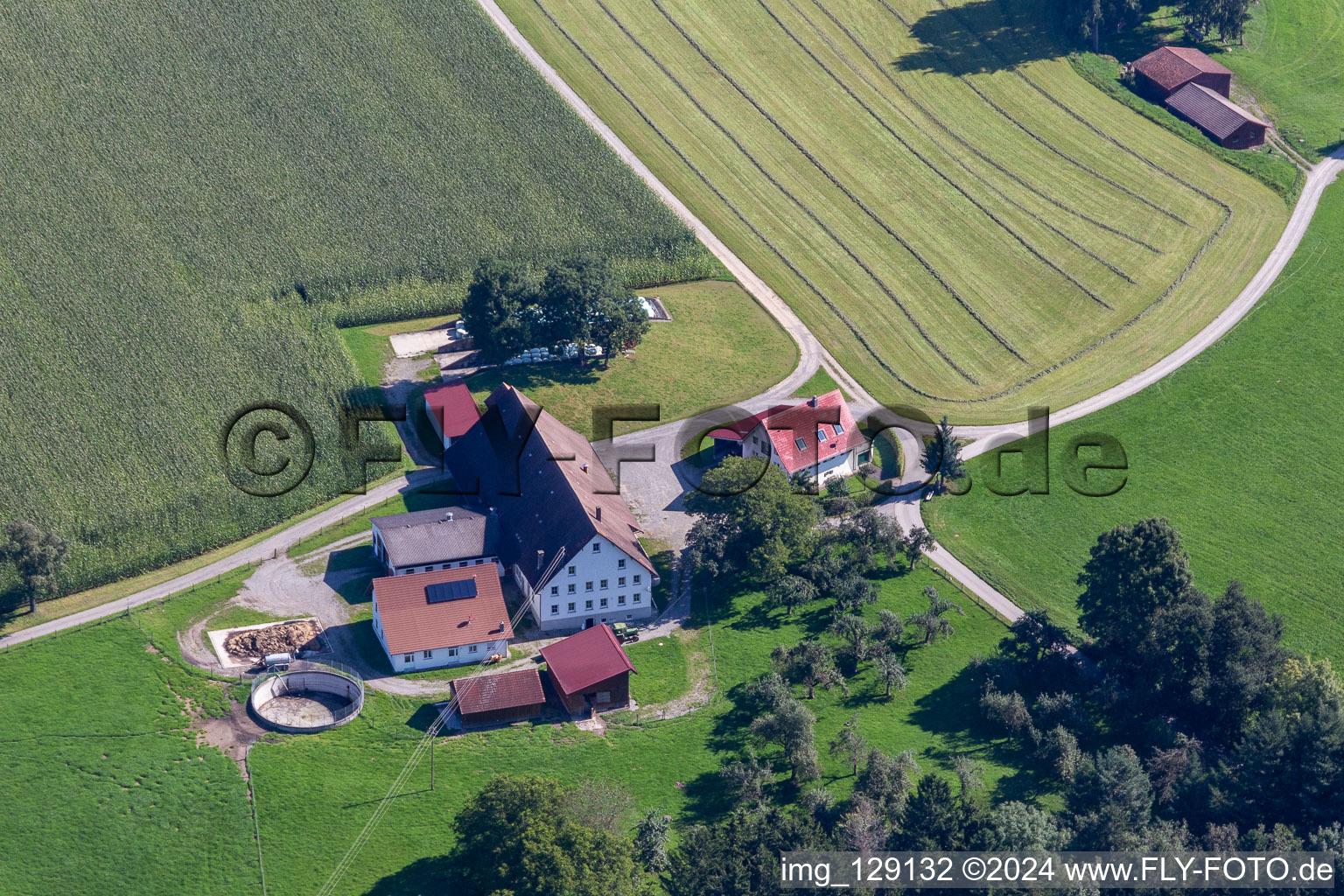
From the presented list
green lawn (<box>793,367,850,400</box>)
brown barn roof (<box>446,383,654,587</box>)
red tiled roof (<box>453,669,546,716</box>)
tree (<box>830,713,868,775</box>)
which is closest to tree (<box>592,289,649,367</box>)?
brown barn roof (<box>446,383,654,587</box>)

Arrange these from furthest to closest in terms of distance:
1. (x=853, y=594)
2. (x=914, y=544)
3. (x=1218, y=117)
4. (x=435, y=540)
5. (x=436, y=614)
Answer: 1. (x=1218, y=117)
2. (x=914, y=544)
3. (x=853, y=594)
4. (x=435, y=540)
5. (x=436, y=614)

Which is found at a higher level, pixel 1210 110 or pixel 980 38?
pixel 980 38

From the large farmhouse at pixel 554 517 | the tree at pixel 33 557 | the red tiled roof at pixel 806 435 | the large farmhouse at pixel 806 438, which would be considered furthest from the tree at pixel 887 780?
the tree at pixel 33 557

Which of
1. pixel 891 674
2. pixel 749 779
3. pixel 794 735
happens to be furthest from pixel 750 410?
pixel 749 779

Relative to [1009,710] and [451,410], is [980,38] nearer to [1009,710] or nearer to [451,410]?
[451,410]

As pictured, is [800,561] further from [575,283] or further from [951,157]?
[951,157]

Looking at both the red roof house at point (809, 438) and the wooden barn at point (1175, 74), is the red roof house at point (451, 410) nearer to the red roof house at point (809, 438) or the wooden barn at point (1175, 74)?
the red roof house at point (809, 438)
